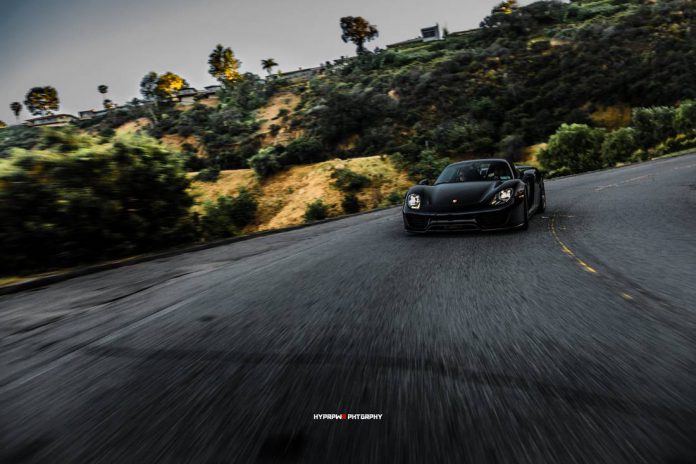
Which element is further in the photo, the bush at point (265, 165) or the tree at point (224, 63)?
Result: the tree at point (224, 63)

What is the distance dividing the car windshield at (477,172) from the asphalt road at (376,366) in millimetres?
3068

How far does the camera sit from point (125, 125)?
8225 centimetres

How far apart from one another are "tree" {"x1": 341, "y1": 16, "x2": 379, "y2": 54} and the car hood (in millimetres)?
108170

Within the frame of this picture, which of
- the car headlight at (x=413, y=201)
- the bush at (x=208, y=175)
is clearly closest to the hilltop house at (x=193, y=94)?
the bush at (x=208, y=175)

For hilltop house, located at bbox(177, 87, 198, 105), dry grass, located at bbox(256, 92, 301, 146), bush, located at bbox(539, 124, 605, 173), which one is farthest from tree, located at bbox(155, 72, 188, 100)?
bush, located at bbox(539, 124, 605, 173)

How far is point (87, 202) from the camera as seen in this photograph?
26.0ft

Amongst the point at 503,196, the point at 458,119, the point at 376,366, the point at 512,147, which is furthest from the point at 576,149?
the point at 376,366

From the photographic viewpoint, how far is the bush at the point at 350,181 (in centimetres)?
3403

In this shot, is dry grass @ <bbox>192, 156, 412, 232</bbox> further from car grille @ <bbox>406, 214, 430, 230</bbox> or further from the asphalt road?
the asphalt road

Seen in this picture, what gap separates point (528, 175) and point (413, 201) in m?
2.90

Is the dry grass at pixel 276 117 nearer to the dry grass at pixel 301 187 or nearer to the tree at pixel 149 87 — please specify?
the dry grass at pixel 301 187

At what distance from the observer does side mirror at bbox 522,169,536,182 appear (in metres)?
8.22

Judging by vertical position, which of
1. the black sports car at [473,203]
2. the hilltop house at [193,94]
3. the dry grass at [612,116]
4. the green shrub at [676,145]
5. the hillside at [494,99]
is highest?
the hilltop house at [193,94]

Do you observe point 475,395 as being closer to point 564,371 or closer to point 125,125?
point 564,371
